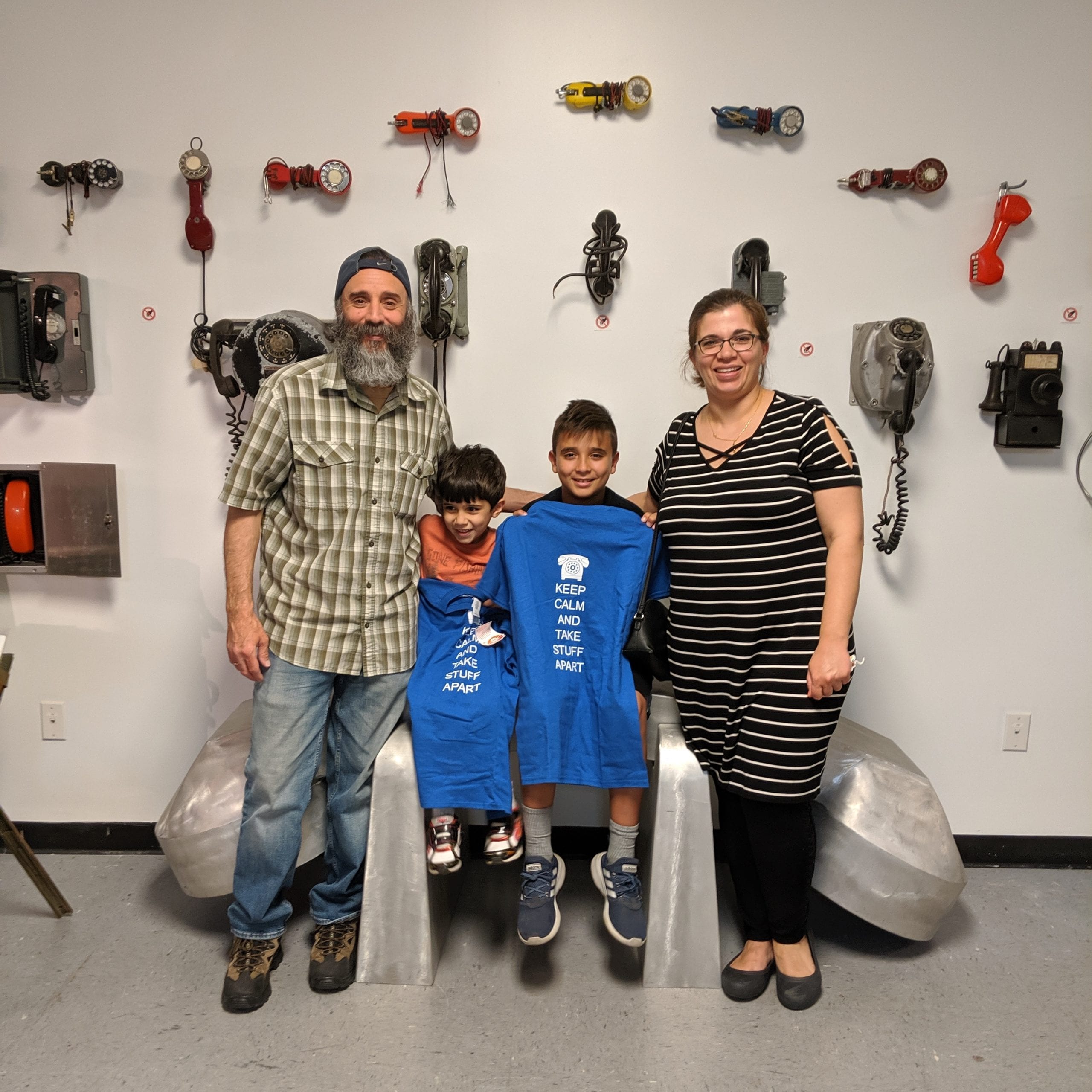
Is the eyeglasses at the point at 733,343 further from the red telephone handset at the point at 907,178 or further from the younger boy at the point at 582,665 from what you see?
the red telephone handset at the point at 907,178

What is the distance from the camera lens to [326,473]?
5.90ft

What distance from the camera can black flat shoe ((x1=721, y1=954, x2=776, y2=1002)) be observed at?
1824mm

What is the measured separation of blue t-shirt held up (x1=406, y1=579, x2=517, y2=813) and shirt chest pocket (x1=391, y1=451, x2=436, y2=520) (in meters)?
0.38

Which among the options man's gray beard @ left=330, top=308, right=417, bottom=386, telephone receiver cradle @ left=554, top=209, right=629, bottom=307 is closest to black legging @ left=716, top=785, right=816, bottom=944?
man's gray beard @ left=330, top=308, right=417, bottom=386

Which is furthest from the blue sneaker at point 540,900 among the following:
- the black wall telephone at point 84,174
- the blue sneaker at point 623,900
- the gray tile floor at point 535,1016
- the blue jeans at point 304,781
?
the black wall telephone at point 84,174

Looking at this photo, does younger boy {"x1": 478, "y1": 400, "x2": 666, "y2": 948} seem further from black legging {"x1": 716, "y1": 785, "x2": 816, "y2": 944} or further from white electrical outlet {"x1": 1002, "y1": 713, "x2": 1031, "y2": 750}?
white electrical outlet {"x1": 1002, "y1": 713, "x2": 1031, "y2": 750}

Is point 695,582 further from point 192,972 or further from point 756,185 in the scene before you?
point 192,972

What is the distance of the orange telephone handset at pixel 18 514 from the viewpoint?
2277 mm

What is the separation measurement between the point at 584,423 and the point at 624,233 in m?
0.76

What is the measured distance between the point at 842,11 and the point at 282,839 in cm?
268

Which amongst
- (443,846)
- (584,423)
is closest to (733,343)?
(584,423)

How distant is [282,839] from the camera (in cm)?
182

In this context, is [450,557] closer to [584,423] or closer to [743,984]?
[584,423]

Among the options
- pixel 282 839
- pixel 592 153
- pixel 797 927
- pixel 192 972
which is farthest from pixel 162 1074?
pixel 592 153
